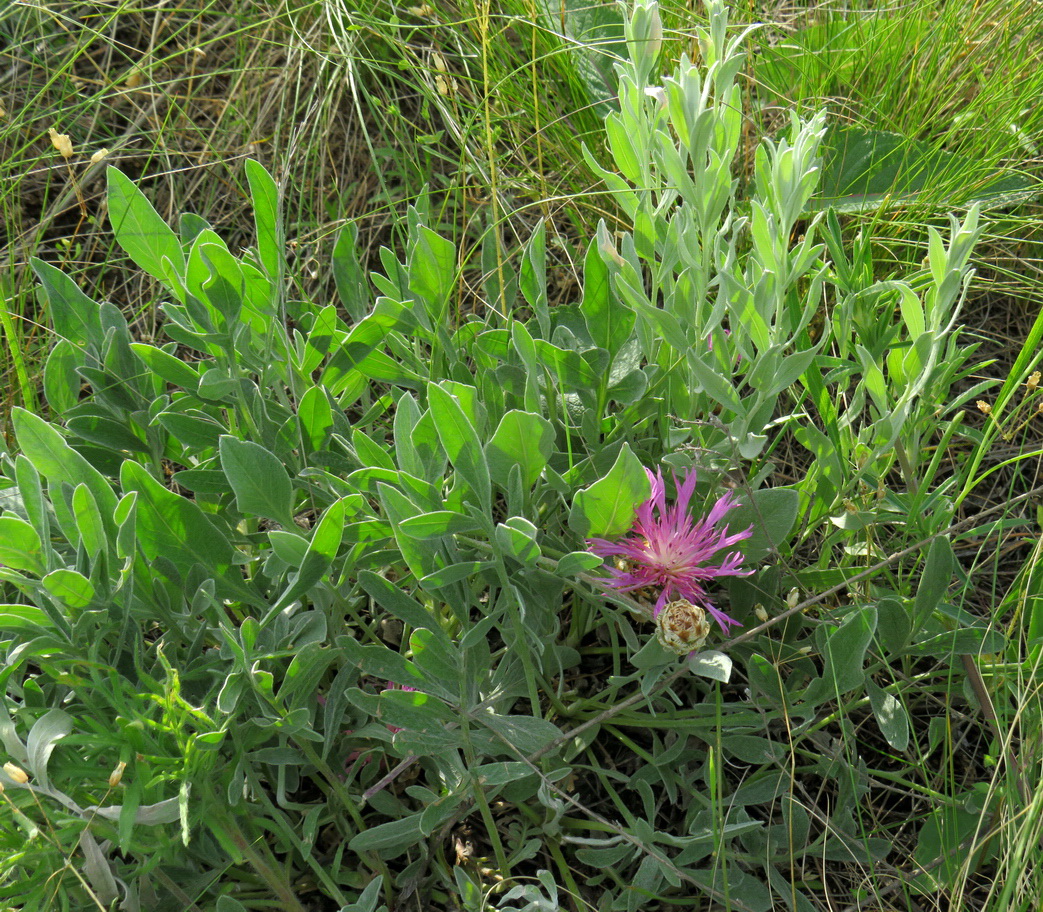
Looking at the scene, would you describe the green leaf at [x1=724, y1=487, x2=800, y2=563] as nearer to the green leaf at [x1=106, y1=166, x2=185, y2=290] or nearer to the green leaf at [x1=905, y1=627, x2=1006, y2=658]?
the green leaf at [x1=905, y1=627, x2=1006, y2=658]

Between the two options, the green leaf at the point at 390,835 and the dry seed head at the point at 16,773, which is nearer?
the dry seed head at the point at 16,773

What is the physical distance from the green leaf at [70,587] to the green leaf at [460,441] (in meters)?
0.34

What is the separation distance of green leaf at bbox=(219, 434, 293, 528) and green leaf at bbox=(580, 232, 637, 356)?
0.39 m

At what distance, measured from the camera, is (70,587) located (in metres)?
0.90

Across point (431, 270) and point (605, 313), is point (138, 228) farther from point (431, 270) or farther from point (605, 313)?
point (605, 313)

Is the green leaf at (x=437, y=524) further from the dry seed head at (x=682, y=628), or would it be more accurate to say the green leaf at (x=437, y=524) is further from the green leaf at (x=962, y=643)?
the green leaf at (x=962, y=643)

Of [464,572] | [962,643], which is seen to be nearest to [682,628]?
[464,572]

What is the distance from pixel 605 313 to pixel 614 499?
12.4 inches

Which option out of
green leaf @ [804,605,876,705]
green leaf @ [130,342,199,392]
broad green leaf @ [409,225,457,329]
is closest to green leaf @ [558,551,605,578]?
green leaf @ [804,605,876,705]

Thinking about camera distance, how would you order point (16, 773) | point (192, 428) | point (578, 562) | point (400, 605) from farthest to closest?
1. point (192, 428)
2. point (400, 605)
3. point (578, 562)
4. point (16, 773)

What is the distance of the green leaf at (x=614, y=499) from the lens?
2.99 feet

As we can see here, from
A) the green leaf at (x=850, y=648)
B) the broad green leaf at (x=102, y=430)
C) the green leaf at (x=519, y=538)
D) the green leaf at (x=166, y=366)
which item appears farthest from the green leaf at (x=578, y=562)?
the broad green leaf at (x=102, y=430)

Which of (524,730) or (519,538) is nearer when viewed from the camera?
(519,538)

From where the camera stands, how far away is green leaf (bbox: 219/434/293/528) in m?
0.99
